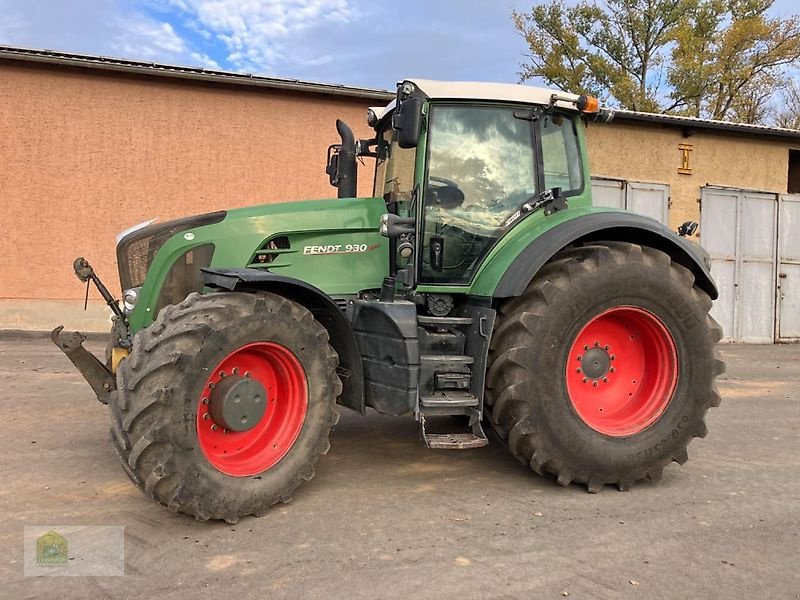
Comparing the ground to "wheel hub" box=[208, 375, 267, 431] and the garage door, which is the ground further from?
the garage door

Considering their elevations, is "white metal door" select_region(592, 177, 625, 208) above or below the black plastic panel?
above

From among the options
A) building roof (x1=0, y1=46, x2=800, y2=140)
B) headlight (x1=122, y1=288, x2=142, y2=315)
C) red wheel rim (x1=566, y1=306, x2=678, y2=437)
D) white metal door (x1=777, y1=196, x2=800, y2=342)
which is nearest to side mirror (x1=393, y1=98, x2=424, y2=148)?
red wheel rim (x1=566, y1=306, x2=678, y2=437)

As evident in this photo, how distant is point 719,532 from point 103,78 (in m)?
11.7

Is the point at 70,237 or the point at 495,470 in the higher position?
the point at 70,237

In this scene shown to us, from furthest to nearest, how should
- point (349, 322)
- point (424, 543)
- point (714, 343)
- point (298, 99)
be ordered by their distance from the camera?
point (298, 99)
point (714, 343)
point (349, 322)
point (424, 543)

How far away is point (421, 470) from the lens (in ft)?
14.9

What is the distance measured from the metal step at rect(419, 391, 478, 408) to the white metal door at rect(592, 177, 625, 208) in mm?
9994

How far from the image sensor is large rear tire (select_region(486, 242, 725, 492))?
4.02 metres

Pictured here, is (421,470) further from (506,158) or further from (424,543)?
(506,158)

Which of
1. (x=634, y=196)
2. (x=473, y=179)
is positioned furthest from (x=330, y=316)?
(x=634, y=196)

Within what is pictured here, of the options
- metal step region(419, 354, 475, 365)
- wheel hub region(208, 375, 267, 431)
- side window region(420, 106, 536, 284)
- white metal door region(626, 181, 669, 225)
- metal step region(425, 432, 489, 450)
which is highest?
white metal door region(626, 181, 669, 225)

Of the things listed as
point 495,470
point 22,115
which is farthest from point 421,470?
point 22,115

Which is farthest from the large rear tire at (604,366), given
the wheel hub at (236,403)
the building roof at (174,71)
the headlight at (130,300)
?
the building roof at (174,71)

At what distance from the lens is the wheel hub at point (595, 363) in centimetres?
438
